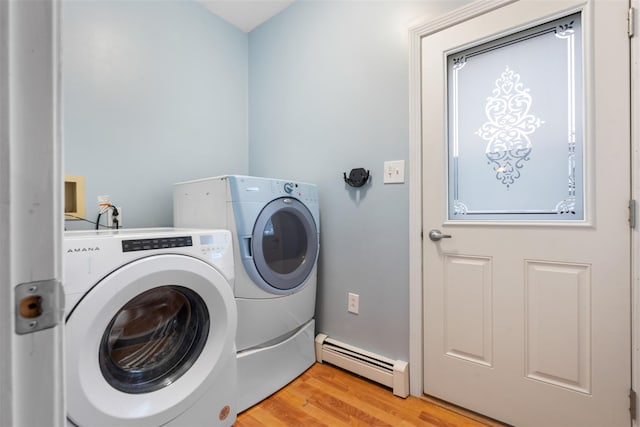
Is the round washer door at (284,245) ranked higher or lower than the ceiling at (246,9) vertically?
lower

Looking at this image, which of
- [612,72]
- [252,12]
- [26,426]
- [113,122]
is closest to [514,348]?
[612,72]

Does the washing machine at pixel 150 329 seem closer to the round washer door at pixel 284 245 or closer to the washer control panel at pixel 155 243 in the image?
the washer control panel at pixel 155 243

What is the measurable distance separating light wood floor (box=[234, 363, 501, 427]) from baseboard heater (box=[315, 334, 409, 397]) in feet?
0.16

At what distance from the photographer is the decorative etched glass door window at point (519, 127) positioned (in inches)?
45.4

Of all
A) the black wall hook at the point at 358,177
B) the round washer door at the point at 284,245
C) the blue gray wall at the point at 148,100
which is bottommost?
the round washer door at the point at 284,245

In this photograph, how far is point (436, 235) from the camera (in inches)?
56.4

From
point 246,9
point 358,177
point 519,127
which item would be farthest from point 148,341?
point 246,9

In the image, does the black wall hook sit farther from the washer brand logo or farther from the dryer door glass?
the washer brand logo

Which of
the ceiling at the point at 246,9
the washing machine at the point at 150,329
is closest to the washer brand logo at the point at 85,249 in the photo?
the washing machine at the point at 150,329

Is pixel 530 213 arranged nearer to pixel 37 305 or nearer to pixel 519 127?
pixel 519 127

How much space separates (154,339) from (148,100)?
1371 millimetres

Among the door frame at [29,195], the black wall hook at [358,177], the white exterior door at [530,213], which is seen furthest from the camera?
the black wall hook at [358,177]

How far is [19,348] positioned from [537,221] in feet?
4.99

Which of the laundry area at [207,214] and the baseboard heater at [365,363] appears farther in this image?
the baseboard heater at [365,363]
